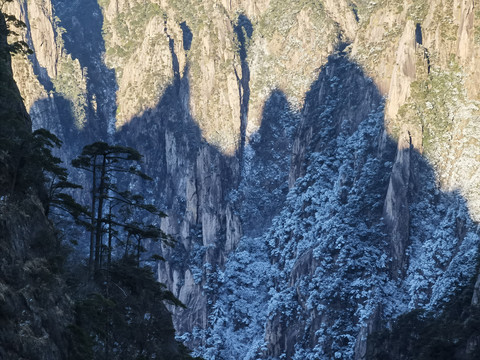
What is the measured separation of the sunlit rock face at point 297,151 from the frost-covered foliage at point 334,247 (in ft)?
0.99

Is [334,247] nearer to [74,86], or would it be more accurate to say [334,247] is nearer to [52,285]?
[52,285]

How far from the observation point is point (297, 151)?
516 feet

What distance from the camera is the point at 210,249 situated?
158m

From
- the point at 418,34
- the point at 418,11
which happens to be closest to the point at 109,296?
the point at 418,34

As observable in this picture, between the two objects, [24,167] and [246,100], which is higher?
[246,100]

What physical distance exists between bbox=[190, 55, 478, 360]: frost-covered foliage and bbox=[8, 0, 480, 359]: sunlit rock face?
0.99 ft

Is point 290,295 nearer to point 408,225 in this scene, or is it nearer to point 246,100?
point 408,225

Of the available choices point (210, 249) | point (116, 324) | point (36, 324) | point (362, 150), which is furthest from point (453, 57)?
point (36, 324)

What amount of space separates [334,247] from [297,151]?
3507cm

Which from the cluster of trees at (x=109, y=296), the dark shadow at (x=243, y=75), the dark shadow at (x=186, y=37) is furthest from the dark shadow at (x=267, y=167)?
the cluster of trees at (x=109, y=296)

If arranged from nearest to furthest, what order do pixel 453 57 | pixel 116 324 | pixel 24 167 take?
pixel 24 167
pixel 116 324
pixel 453 57

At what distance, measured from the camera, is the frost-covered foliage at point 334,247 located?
4414 inches

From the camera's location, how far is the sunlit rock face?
118m

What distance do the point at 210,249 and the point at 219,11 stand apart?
5916 centimetres
